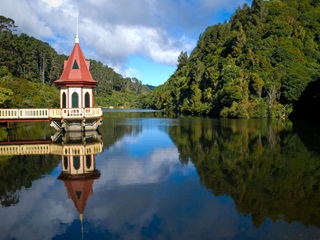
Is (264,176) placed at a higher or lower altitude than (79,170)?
higher

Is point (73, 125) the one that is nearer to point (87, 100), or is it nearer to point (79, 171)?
point (87, 100)

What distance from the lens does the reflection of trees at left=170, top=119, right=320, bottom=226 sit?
8.19 meters

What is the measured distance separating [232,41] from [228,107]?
2169 centimetres

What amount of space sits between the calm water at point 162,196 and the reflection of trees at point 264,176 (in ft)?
0.09

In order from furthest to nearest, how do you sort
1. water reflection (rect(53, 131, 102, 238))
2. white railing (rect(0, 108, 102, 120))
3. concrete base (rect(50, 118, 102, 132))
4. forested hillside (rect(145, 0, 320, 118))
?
forested hillside (rect(145, 0, 320, 118)) → concrete base (rect(50, 118, 102, 132)) → white railing (rect(0, 108, 102, 120)) → water reflection (rect(53, 131, 102, 238))

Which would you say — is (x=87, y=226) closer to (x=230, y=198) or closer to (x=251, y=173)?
(x=230, y=198)

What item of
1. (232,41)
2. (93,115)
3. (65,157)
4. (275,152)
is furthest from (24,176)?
(232,41)

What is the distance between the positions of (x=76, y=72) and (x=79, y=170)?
16035 millimetres

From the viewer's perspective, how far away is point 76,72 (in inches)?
1064

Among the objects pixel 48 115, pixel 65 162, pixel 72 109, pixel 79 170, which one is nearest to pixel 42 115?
pixel 48 115

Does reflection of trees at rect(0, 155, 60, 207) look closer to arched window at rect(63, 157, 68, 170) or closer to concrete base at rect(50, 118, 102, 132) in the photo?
arched window at rect(63, 157, 68, 170)

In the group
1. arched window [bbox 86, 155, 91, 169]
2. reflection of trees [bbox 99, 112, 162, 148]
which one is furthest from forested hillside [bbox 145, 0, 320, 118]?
arched window [bbox 86, 155, 91, 169]

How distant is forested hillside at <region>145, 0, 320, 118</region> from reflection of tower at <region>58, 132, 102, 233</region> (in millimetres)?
37632

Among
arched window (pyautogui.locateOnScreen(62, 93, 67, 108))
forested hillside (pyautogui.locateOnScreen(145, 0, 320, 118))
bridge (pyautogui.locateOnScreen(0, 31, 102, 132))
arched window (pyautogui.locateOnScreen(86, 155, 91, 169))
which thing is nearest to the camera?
arched window (pyautogui.locateOnScreen(86, 155, 91, 169))
